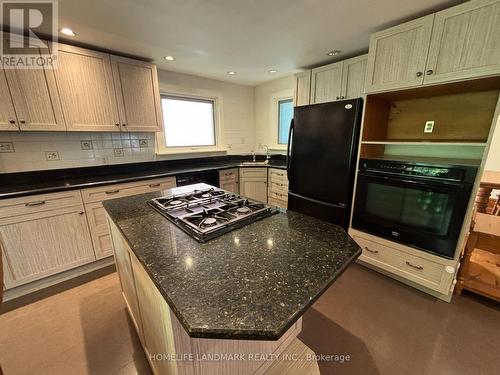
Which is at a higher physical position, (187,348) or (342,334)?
(187,348)

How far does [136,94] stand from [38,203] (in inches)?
57.7

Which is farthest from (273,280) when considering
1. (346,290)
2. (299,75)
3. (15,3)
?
(299,75)

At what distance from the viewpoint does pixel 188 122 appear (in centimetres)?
329

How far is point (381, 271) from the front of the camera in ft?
6.96

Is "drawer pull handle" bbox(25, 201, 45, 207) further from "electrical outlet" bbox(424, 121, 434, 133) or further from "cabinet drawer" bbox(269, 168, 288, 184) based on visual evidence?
"electrical outlet" bbox(424, 121, 434, 133)

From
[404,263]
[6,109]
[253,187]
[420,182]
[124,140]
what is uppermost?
[6,109]

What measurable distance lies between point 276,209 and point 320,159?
4.14 feet

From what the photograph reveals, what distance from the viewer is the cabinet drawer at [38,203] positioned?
1692 mm

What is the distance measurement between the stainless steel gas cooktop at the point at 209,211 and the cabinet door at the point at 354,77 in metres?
1.88

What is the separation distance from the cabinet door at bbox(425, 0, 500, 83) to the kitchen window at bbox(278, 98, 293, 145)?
203 cm

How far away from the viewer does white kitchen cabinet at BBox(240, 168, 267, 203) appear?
11.0 feet

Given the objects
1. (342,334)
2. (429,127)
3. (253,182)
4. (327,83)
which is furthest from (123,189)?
(429,127)

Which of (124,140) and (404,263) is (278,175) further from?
(124,140)

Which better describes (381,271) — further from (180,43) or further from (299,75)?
(180,43)
